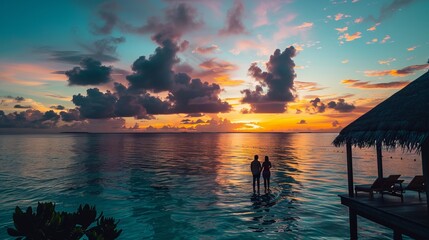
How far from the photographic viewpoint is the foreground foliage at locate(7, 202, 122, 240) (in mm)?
4406

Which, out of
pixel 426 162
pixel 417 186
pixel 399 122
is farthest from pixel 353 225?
pixel 399 122

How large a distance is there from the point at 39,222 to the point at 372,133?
10.1 metres

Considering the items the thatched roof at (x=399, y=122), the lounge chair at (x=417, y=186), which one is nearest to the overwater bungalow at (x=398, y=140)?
the thatched roof at (x=399, y=122)

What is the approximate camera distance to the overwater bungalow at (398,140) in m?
7.93

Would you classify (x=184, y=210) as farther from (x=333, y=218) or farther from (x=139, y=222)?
(x=333, y=218)

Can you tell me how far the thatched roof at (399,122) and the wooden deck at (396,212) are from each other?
212cm

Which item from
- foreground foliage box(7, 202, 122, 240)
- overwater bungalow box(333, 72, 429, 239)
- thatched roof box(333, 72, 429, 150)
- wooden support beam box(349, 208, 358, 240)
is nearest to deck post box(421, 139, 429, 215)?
overwater bungalow box(333, 72, 429, 239)

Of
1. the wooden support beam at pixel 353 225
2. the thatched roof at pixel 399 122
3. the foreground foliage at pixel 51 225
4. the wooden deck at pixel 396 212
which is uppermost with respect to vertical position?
the thatched roof at pixel 399 122

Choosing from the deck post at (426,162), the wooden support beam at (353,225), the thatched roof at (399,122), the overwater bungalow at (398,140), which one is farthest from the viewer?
the wooden support beam at (353,225)

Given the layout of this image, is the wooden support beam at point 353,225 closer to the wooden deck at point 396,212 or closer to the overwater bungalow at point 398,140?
the overwater bungalow at point 398,140

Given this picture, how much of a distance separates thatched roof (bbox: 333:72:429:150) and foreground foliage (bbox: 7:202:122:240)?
844 centimetres

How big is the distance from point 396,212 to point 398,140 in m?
2.32

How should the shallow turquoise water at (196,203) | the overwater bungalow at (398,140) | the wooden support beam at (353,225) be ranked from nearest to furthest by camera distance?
the overwater bungalow at (398,140)
the wooden support beam at (353,225)
the shallow turquoise water at (196,203)

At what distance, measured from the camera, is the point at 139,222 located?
14.4m
